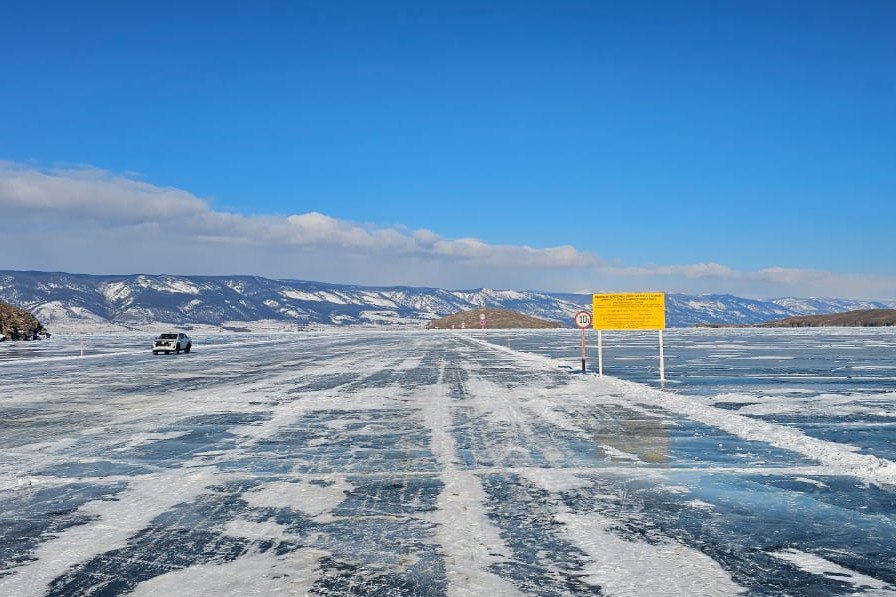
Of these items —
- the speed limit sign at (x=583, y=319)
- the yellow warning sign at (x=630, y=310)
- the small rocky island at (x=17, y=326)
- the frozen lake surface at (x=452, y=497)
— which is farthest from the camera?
the small rocky island at (x=17, y=326)

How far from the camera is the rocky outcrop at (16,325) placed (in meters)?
78.0

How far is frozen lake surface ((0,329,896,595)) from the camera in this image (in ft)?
16.0

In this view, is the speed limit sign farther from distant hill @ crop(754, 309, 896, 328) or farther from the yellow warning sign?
distant hill @ crop(754, 309, 896, 328)

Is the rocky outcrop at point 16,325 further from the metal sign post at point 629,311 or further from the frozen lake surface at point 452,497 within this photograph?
the frozen lake surface at point 452,497

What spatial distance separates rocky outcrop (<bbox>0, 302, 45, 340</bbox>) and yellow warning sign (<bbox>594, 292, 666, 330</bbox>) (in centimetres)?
7351

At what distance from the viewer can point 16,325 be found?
81938mm


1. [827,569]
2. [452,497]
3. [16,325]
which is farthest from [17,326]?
[827,569]

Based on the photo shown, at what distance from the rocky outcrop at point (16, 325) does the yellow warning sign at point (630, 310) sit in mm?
73512

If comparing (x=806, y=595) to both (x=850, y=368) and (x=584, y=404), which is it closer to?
(x=584, y=404)

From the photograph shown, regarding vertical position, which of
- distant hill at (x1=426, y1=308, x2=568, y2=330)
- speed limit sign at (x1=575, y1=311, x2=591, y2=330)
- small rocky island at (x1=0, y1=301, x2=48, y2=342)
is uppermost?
speed limit sign at (x1=575, y1=311, x2=591, y2=330)

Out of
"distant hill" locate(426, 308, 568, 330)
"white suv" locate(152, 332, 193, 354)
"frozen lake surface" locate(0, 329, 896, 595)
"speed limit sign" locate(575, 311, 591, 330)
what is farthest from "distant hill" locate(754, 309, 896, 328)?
"frozen lake surface" locate(0, 329, 896, 595)

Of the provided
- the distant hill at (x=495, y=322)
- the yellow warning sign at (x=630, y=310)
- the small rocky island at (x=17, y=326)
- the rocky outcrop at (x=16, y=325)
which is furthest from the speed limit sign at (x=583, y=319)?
the distant hill at (x=495, y=322)

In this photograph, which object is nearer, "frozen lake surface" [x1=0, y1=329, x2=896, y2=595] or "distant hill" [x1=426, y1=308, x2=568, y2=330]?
"frozen lake surface" [x1=0, y1=329, x2=896, y2=595]

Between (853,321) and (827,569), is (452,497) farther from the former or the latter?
(853,321)
